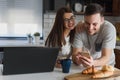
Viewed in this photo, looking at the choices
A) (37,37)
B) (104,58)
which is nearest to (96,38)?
(104,58)

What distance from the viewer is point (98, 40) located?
81.5 inches

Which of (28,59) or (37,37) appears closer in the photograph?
(28,59)

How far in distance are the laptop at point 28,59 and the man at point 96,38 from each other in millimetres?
223

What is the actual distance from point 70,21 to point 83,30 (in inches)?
6.3

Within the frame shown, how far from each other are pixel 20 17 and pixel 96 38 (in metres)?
2.05

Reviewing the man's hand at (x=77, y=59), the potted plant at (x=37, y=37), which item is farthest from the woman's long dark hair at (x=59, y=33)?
the potted plant at (x=37, y=37)

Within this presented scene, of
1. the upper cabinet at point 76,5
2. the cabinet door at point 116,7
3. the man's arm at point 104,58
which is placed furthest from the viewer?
the cabinet door at point 116,7

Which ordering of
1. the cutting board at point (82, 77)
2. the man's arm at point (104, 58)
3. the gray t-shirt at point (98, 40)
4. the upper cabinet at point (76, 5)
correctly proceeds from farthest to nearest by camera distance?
the upper cabinet at point (76, 5) → the gray t-shirt at point (98, 40) → the man's arm at point (104, 58) → the cutting board at point (82, 77)

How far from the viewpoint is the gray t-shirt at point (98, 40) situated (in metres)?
1.98

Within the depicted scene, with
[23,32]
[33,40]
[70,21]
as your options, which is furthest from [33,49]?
[23,32]

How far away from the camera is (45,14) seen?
3805 mm

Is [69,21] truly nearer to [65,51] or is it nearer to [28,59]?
[65,51]

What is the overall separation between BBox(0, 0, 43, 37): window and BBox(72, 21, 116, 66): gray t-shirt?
1.90 metres

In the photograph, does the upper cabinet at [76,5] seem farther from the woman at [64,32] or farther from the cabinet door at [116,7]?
the woman at [64,32]
